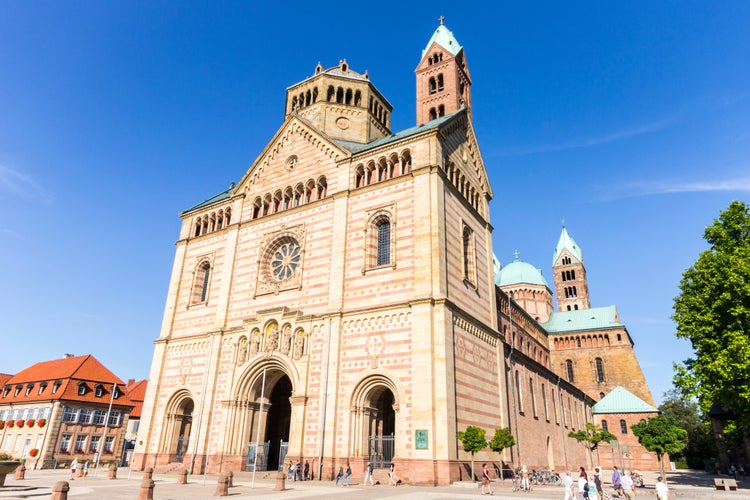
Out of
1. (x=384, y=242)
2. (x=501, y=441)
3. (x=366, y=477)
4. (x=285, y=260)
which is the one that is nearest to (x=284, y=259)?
(x=285, y=260)

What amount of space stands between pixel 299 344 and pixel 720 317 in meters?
24.9

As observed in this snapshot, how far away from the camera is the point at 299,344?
3008cm

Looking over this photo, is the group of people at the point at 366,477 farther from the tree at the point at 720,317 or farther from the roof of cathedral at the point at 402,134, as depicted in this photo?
the roof of cathedral at the point at 402,134

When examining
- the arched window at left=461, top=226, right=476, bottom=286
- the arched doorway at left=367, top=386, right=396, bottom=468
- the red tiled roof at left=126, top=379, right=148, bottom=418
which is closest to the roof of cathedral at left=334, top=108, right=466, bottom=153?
the arched window at left=461, top=226, right=476, bottom=286

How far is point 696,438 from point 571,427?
34515 millimetres

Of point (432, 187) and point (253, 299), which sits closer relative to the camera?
point (432, 187)

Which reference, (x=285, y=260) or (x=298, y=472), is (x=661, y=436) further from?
(x=285, y=260)

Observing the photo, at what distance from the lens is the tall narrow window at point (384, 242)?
3031 cm

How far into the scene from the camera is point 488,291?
34750mm

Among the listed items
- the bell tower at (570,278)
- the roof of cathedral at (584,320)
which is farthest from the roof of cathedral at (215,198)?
the bell tower at (570,278)

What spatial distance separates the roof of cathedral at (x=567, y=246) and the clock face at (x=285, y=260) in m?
70.6

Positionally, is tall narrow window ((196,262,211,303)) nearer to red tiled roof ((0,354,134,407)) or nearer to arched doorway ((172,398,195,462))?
arched doorway ((172,398,195,462))

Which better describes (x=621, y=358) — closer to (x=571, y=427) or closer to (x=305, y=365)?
(x=571, y=427)

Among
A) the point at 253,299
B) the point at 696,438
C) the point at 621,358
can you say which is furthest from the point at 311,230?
the point at 696,438
